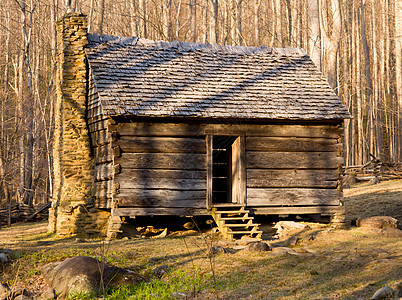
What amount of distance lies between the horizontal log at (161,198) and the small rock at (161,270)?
12.0 feet

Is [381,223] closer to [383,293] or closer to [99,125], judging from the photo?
[383,293]

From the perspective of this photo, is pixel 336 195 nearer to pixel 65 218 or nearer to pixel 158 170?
pixel 158 170

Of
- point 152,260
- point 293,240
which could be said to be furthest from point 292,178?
point 152,260

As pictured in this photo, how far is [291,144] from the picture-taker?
12727 millimetres

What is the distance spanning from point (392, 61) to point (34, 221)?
33175 mm

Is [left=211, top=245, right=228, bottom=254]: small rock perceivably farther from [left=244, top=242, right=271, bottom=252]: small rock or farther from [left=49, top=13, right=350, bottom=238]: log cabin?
[left=49, top=13, right=350, bottom=238]: log cabin

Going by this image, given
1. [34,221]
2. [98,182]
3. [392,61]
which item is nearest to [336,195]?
[98,182]

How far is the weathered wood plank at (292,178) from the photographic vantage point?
41.0 ft

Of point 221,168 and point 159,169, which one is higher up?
point 159,169

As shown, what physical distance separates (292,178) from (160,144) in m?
3.84

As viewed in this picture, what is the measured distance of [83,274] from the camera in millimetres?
7289

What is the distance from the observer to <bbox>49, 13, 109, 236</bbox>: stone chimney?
516 inches

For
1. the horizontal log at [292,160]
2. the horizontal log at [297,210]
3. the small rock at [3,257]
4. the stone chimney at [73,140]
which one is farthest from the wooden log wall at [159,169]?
the small rock at [3,257]

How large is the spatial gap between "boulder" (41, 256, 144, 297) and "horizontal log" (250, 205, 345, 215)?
5.48 m
